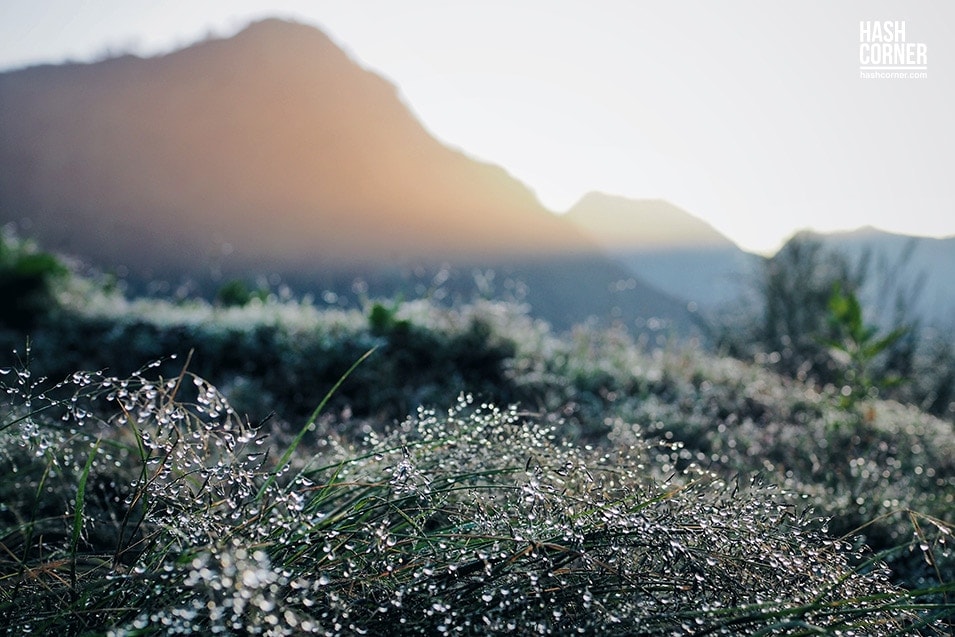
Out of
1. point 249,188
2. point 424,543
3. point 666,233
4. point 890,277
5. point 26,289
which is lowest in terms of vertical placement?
point 890,277

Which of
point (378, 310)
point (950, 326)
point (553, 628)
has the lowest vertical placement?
point (950, 326)

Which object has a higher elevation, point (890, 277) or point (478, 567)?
point (478, 567)

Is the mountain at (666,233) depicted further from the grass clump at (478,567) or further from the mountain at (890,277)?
the grass clump at (478,567)

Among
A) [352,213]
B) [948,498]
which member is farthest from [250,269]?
[948,498]

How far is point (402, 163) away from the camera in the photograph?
34500 millimetres

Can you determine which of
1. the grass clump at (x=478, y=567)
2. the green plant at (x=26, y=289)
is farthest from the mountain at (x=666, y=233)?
the grass clump at (x=478, y=567)

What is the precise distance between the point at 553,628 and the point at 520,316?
5.74 m

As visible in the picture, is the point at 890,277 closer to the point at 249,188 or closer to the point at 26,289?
the point at 26,289

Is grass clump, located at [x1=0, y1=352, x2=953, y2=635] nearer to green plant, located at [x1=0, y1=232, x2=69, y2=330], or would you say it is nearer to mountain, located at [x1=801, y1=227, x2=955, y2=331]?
green plant, located at [x1=0, y1=232, x2=69, y2=330]

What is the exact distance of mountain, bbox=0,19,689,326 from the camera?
26.4 metres

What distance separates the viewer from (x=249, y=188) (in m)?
29.8

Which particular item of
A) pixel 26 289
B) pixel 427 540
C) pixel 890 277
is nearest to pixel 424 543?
pixel 427 540

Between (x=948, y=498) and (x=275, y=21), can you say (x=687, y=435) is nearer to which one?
(x=948, y=498)

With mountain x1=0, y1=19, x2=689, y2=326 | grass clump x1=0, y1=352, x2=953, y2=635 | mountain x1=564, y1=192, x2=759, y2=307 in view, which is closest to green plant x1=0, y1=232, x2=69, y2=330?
grass clump x1=0, y1=352, x2=953, y2=635
